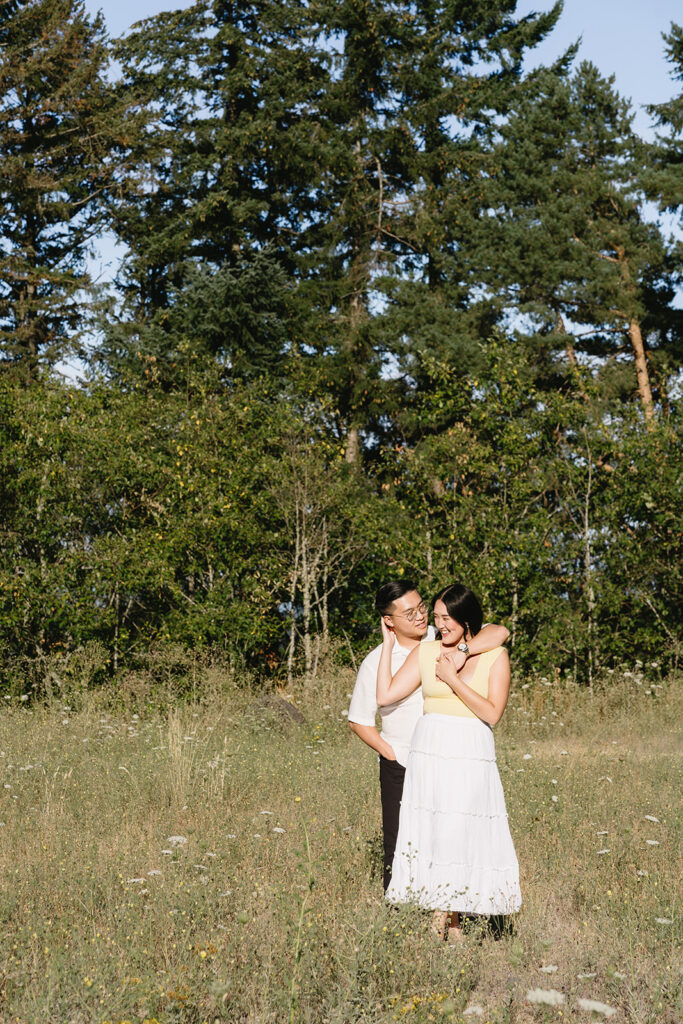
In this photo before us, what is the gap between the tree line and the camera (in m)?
12.8

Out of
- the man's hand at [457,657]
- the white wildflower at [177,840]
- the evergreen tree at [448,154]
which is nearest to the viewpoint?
the man's hand at [457,657]

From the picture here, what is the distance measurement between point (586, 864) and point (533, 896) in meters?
0.64

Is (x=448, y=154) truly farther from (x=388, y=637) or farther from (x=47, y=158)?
(x=388, y=637)

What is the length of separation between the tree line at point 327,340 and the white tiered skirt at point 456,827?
27.4 feet

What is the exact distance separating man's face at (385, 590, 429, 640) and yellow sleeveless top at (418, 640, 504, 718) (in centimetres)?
21

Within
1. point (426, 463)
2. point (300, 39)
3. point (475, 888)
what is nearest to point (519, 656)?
point (426, 463)

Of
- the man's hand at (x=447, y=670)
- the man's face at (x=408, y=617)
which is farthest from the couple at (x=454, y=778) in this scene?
the man's face at (x=408, y=617)

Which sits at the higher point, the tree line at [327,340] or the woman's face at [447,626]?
the tree line at [327,340]

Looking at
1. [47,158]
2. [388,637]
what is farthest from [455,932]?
[47,158]

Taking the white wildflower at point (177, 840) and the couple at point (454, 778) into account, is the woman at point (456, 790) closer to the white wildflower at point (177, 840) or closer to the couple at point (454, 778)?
the couple at point (454, 778)

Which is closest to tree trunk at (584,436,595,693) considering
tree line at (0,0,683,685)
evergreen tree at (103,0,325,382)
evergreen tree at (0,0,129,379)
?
tree line at (0,0,683,685)

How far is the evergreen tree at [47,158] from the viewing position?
67.9 feet

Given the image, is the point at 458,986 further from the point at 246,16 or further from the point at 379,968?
the point at 246,16

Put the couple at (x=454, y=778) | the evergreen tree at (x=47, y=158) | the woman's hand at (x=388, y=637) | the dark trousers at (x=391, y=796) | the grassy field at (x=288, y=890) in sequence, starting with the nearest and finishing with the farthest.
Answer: the grassy field at (x=288, y=890) < the couple at (x=454, y=778) < the woman's hand at (x=388, y=637) < the dark trousers at (x=391, y=796) < the evergreen tree at (x=47, y=158)
